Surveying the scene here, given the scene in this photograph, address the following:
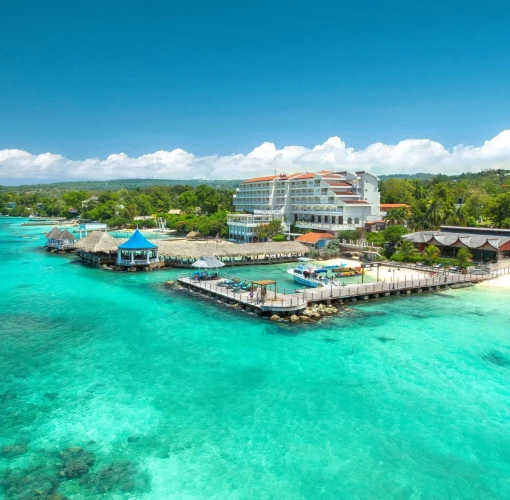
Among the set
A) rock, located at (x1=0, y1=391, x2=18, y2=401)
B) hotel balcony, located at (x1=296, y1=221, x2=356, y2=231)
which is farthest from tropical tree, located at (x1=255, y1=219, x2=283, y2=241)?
rock, located at (x1=0, y1=391, x2=18, y2=401)

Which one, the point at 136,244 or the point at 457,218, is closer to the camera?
the point at 136,244

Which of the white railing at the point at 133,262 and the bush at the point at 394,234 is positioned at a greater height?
the bush at the point at 394,234

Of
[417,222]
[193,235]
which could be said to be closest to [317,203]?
[417,222]

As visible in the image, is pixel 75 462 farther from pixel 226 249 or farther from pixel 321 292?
pixel 226 249

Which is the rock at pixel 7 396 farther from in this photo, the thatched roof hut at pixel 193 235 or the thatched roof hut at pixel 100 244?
the thatched roof hut at pixel 193 235

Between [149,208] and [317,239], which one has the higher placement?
[149,208]

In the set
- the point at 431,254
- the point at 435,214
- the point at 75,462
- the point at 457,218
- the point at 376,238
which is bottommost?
the point at 75,462

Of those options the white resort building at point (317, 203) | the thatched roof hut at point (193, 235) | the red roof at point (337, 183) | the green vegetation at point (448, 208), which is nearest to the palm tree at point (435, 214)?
the green vegetation at point (448, 208)

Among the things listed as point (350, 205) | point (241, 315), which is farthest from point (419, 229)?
point (241, 315)
